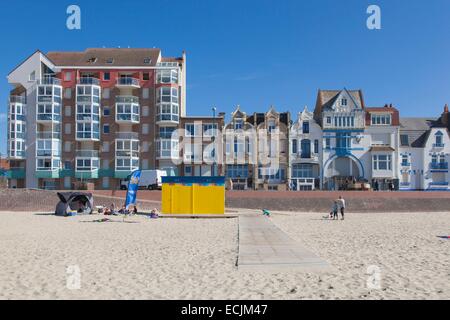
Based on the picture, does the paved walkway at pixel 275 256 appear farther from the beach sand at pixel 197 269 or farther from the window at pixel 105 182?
the window at pixel 105 182

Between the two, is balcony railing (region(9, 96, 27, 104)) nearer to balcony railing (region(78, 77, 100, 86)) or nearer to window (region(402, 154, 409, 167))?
balcony railing (region(78, 77, 100, 86))

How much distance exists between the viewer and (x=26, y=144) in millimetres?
Result: 55812

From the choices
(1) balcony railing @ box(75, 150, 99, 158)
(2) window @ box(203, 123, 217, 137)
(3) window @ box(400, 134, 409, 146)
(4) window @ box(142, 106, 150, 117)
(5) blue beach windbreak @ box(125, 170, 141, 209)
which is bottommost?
(5) blue beach windbreak @ box(125, 170, 141, 209)

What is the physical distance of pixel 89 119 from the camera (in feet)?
180

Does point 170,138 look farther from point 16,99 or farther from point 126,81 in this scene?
point 16,99

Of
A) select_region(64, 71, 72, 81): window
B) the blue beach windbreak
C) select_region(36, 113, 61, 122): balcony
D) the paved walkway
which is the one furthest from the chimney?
select_region(36, 113, 61, 122): balcony

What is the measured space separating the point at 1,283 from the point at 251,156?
154 feet

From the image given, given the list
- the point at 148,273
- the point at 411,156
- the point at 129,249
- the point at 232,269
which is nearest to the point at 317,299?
the point at 232,269

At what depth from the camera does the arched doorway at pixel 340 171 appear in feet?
183

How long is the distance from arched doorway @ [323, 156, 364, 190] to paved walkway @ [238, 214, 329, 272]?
131ft

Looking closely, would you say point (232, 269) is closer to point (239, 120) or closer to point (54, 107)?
point (239, 120)

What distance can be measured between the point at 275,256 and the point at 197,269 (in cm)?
262

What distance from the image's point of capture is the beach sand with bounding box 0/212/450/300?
8.49 meters

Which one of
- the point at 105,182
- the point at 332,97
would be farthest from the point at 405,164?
the point at 105,182
